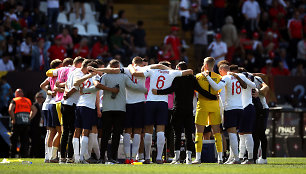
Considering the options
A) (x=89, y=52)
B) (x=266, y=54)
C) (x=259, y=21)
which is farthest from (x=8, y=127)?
(x=259, y=21)

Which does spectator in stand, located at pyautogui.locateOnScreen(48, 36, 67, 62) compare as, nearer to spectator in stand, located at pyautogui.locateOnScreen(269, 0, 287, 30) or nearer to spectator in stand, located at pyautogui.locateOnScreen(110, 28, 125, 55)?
spectator in stand, located at pyautogui.locateOnScreen(110, 28, 125, 55)

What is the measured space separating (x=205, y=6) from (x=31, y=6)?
774 centimetres

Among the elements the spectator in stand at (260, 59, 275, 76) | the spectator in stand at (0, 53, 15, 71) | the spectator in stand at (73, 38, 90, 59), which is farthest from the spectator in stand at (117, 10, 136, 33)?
the spectator in stand at (0, 53, 15, 71)

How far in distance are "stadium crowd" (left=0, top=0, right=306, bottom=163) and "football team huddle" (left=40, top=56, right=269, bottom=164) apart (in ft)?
21.6

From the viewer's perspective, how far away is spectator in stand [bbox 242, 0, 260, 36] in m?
31.3

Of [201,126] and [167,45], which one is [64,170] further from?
[167,45]

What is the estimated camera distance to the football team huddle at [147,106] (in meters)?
16.1

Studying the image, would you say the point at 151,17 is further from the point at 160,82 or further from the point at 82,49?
the point at 160,82

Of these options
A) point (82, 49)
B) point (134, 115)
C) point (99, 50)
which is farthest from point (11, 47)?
point (134, 115)

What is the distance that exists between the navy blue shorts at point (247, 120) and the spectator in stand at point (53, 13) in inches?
495

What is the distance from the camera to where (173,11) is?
30.9 m

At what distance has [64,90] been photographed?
16734mm

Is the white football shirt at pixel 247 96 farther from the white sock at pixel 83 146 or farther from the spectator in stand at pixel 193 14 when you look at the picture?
the spectator in stand at pixel 193 14

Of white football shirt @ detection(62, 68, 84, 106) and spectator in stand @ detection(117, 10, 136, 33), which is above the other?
spectator in stand @ detection(117, 10, 136, 33)
